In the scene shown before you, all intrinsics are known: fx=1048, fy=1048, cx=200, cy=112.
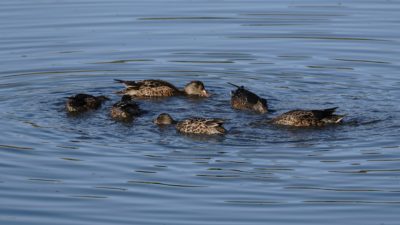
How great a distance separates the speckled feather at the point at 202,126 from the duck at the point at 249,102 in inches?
51.2

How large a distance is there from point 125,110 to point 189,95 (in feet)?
6.06

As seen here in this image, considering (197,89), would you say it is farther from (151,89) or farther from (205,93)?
(151,89)


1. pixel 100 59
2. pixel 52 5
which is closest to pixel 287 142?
pixel 100 59

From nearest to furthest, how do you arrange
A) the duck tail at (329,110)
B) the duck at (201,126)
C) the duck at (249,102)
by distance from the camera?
the duck at (201,126), the duck tail at (329,110), the duck at (249,102)

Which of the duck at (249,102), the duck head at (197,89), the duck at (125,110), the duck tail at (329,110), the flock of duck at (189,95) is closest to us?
the flock of duck at (189,95)

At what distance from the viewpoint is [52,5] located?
22797mm

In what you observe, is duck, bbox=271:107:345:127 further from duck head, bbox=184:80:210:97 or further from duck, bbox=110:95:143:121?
duck, bbox=110:95:143:121

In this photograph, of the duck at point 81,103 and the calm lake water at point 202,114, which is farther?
the duck at point 81,103

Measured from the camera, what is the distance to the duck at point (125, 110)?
15211 millimetres

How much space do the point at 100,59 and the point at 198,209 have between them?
8271 millimetres

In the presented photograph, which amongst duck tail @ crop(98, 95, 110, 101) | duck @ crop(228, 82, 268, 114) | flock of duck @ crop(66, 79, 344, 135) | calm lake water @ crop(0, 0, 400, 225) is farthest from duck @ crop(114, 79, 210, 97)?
duck @ crop(228, 82, 268, 114)

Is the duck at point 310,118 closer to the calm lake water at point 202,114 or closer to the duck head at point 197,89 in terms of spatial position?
the calm lake water at point 202,114

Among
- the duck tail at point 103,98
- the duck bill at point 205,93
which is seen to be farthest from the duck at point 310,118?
the duck tail at point 103,98

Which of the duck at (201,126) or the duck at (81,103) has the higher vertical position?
the duck at (81,103)
